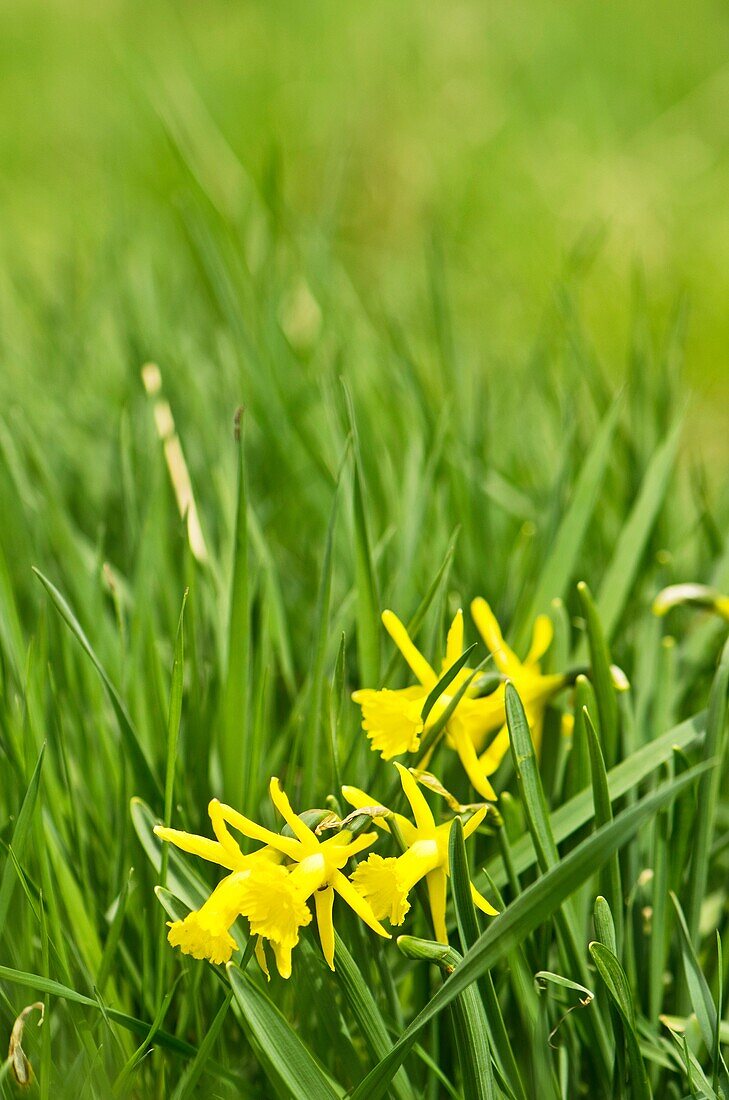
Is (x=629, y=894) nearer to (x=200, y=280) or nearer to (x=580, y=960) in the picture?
(x=580, y=960)

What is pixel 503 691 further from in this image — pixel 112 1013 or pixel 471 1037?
pixel 112 1013

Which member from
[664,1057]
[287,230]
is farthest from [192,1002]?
[287,230]

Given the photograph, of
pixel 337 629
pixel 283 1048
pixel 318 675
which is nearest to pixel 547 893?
pixel 283 1048

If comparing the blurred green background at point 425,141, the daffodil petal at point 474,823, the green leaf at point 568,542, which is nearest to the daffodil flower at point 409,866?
the daffodil petal at point 474,823

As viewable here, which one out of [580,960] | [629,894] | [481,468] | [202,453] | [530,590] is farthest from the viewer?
[202,453]

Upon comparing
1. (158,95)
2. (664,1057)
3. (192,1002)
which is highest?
(158,95)

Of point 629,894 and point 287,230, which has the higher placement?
point 287,230

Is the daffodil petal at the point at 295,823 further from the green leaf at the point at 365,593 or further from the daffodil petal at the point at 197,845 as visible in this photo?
the green leaf at the point at 365,593

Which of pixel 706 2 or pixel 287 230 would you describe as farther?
pixel 706 2
